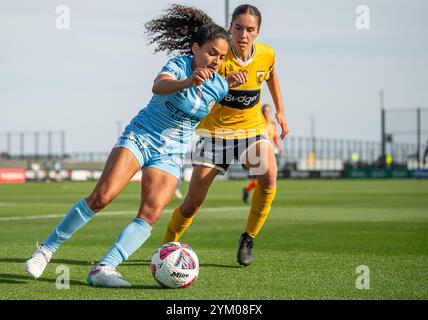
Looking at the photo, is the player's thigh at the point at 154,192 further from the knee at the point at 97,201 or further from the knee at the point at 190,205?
the knee at the point at 190,205

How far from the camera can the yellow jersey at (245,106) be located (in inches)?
340

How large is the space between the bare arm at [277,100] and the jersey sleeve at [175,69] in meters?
1.97

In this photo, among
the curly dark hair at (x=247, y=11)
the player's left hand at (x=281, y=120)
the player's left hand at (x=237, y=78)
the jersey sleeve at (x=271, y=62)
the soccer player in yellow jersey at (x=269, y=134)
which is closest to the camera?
the player's left hand at (x=237, y=78)

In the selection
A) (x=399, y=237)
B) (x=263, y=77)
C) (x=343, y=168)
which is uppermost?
(x=263, y=77)

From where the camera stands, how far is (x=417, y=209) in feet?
64.4

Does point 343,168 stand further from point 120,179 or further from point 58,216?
point 120,179

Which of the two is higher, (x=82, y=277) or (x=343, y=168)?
(x=82, y=277)

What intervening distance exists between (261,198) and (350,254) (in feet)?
4.55

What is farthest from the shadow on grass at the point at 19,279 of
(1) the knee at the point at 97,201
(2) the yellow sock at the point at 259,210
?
(2) the yellow sock at the point at 259,210

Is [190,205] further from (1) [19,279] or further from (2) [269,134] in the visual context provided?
(2) [269,134]

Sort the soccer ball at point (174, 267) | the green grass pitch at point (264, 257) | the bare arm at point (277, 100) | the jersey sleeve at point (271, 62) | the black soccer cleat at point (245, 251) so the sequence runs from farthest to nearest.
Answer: the bare arm at point (277, 100) → the jersey sleeve at point (271, 62) → the black soccer cleat at point (245, 251) → the soccer ball at point (174, 267) → the green grass pitch at point (264, 257)
